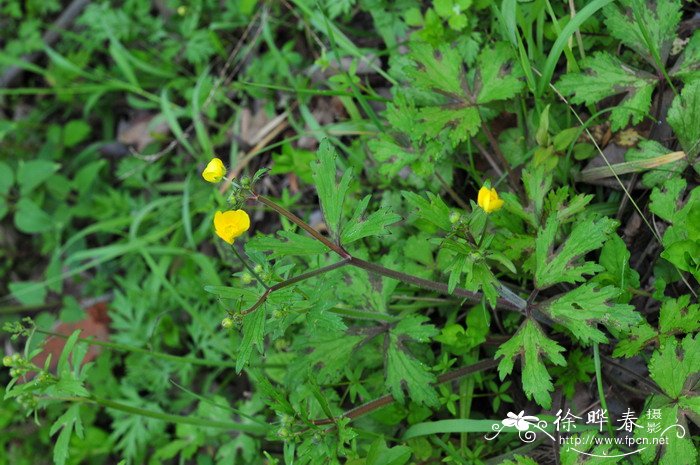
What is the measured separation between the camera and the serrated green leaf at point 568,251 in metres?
1.86

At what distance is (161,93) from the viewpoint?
367 centimetres

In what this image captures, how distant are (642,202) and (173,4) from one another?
9.47 feet

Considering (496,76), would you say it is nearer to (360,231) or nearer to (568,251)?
(568,251)

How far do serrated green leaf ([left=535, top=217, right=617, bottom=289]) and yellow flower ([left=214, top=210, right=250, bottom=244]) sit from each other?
3.08ft

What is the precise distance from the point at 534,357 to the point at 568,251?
1.14 feet

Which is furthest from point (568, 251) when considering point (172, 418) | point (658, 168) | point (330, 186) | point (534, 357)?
point (172, 418)

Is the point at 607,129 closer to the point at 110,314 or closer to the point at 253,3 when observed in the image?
the point at 253,3

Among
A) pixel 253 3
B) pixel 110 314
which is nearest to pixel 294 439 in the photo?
pixel 110 314

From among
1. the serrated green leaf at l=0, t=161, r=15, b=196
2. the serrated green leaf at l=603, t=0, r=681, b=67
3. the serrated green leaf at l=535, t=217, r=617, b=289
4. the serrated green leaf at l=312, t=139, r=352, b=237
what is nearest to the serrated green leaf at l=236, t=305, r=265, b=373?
the serrated green leaf at l=312, t=139, r=352, b=237

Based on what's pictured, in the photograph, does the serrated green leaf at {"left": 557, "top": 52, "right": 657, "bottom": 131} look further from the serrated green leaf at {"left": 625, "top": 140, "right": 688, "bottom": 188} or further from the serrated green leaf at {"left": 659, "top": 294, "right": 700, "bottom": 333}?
the serrated green leaf at {"left": 659, "top": 294, "right": 700, "bottom": 333}

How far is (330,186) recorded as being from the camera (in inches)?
73.8

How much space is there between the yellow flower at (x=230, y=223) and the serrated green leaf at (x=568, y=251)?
0.94m

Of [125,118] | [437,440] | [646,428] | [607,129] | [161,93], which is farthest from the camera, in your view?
[125,118]

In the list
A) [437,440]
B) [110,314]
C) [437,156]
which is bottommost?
[110,314]
